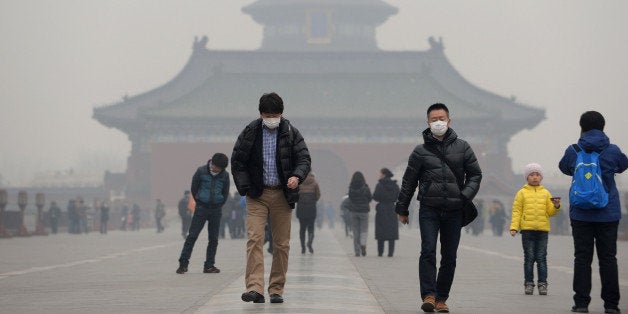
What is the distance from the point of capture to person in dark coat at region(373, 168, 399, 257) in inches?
840

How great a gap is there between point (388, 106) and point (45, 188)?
20.8 m

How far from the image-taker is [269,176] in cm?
1054

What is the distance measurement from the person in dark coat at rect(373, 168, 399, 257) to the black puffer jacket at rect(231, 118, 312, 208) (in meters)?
10.7

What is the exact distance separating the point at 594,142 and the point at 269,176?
2677 millimetres

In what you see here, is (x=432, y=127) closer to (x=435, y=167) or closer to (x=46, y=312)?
(x=435, y=167)

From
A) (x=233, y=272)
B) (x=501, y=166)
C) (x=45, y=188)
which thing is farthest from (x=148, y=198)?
(x=233, y=272)

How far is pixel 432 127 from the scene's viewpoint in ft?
33.6

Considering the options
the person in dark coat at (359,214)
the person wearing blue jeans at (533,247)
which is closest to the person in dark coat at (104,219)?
the person in dark coat at (359,214)

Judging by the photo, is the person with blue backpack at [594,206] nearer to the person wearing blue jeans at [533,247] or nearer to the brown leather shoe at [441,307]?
the brown leather shoe at [441,307]

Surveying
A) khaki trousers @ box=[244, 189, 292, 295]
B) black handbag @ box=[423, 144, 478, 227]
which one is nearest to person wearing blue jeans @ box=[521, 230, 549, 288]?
black handbag @ box=[423, 144, 478, 227]

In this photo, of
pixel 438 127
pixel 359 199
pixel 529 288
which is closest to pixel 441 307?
pixel 438 127

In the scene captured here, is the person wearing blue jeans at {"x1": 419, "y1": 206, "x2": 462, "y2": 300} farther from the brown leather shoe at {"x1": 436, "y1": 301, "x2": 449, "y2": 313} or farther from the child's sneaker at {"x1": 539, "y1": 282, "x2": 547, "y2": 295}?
the child's sneaker at {"x1": 539, "y1": 282, "x2": 547, "y2": 295}

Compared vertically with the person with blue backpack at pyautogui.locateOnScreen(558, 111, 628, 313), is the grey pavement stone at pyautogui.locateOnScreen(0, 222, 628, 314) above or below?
below

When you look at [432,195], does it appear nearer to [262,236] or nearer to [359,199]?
[262,236]
